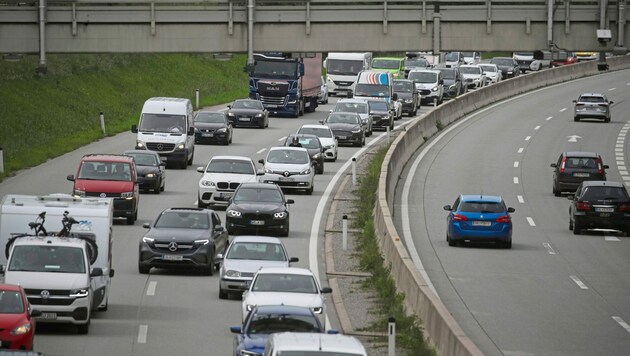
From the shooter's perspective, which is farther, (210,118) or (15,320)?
(210,118)

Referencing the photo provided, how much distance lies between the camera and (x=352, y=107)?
6525 cm

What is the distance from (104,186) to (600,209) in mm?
13391

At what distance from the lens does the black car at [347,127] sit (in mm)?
61281

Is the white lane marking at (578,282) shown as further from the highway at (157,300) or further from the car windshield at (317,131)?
the car windshield at (317,131)

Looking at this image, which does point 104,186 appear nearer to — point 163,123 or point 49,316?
point 163,123

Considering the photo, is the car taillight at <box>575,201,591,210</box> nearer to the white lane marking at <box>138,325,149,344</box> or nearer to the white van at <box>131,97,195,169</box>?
the white van at <box>131,97,195,169</box>

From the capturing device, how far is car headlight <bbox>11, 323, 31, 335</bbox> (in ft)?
69.9

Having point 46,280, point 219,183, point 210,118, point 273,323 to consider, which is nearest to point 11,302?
point 46,280

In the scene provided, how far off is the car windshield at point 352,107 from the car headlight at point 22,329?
144 feet

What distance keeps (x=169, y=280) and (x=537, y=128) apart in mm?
41096

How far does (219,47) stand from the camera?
45.2 m

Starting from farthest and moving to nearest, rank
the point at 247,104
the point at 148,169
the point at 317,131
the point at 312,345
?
the point at 247,104 < the point at 317,131 < the point at 148,169 < the point at 312,345

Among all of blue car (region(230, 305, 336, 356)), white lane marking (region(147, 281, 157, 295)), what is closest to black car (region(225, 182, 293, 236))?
white lane marking (region(147, 281, 157, 295))

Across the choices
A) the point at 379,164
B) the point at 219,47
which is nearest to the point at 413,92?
the point at 379,164
